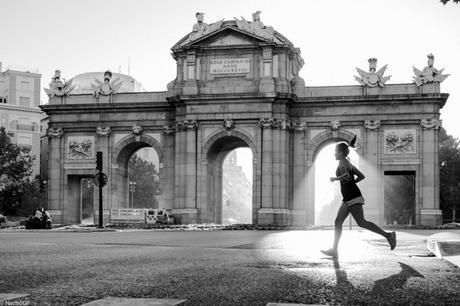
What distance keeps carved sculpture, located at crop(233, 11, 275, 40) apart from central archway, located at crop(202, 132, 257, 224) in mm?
7621

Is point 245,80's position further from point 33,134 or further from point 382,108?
point 33,134

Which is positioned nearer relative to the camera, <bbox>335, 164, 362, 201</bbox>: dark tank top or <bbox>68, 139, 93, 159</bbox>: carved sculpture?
<bbox>335, 164, 362, 201</bbox>: dark tank top

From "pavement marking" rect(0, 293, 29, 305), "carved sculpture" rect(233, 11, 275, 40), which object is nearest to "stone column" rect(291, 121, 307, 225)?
"carved sculpture" rect(233, 11, 275, 40)

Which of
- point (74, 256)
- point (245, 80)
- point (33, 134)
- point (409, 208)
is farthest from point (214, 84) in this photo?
point (33, 134)

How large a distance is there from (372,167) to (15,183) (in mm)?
47707

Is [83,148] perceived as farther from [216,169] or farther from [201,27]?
[201,27]

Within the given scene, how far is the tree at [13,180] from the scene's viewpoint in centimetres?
8638

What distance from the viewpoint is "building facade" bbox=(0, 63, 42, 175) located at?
360 feet

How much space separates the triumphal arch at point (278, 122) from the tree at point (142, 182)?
175 ft

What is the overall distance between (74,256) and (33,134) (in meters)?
101

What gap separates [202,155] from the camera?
187 ft

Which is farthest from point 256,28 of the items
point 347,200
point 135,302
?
point 135,302

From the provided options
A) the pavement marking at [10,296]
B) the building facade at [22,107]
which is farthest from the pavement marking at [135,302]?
the building facade at [22,107]

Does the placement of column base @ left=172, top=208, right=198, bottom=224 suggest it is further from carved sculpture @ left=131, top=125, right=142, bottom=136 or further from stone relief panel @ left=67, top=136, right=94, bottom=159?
stone relief panel @ left=67, top=136, right=94, bottom=159
